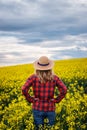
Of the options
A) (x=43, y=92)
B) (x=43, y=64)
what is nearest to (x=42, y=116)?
(x=43, y=92)

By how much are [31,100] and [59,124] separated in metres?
1.24

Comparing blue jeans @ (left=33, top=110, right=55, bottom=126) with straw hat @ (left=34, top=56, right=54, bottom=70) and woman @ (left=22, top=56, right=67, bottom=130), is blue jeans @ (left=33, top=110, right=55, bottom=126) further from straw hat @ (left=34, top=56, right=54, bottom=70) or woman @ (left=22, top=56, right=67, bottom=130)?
straw hat @ (left=34, top=56, right=54, bottom=70)

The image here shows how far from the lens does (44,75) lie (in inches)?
273

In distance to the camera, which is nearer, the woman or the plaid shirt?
the woman

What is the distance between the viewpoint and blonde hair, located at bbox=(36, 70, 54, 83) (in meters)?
6.92

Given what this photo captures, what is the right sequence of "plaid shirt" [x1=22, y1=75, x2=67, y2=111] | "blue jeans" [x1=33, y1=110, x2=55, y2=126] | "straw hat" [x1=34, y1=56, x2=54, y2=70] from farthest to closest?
"blue jeans" [x1=33, y1=110, x2=55, y2=126] < "plaid shirt" [x1=22, y1=75, x2=67, y2=111] < "straw hat" [x1=34, y1=56, x2=54, y2=70]

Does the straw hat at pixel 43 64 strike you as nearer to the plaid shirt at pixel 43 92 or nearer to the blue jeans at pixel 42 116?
the plaid shirt at pixel 43 92

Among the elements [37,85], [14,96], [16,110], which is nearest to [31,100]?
[37,85]

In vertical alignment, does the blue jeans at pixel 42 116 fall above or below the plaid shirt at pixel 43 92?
below

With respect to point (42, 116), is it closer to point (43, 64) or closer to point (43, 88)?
point (43, 88)

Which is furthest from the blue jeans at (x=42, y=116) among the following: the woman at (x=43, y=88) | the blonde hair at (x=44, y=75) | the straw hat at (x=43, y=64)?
the straw hat at (x=43, y=64)

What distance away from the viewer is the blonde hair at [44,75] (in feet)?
22.7

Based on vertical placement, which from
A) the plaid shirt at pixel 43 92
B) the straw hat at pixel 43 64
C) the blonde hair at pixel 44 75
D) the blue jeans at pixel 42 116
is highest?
the straw hat at pixel 43 64

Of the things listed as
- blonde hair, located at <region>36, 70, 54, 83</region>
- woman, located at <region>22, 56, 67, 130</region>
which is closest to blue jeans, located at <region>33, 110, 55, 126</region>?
woman, located at <region>22, 56, 67, 130</region>
